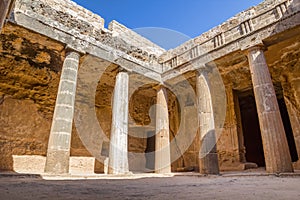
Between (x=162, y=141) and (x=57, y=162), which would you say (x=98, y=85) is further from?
(x=57, y=162)

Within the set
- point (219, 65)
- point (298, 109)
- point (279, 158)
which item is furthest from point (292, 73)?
point (279, 158)

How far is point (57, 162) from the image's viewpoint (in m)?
6.03

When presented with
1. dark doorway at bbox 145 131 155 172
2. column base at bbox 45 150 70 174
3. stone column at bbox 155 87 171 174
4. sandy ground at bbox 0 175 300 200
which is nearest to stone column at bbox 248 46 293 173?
sandy ground at bbox 0 175 300 200

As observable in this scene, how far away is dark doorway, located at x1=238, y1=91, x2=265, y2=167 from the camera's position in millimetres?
14938

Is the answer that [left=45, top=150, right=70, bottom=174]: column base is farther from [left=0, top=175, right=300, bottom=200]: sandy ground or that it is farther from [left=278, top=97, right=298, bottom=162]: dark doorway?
[left=278, top=97, right=298, bottom=162]: dark doorway

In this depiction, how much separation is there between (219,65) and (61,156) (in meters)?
7.16

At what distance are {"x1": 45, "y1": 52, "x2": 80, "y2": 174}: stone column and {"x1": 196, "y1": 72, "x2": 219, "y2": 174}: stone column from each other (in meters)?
4.81

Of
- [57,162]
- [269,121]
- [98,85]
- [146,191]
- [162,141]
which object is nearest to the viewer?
[146,191]

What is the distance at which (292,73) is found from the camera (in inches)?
382

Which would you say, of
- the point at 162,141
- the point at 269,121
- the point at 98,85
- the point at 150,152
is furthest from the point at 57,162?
the point at 150,152

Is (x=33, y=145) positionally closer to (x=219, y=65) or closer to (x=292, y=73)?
(x=219, y=65)

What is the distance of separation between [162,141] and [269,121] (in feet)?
14.9

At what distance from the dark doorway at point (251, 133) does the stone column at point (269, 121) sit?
24.9 feet

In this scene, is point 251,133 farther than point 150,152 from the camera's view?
Yes
